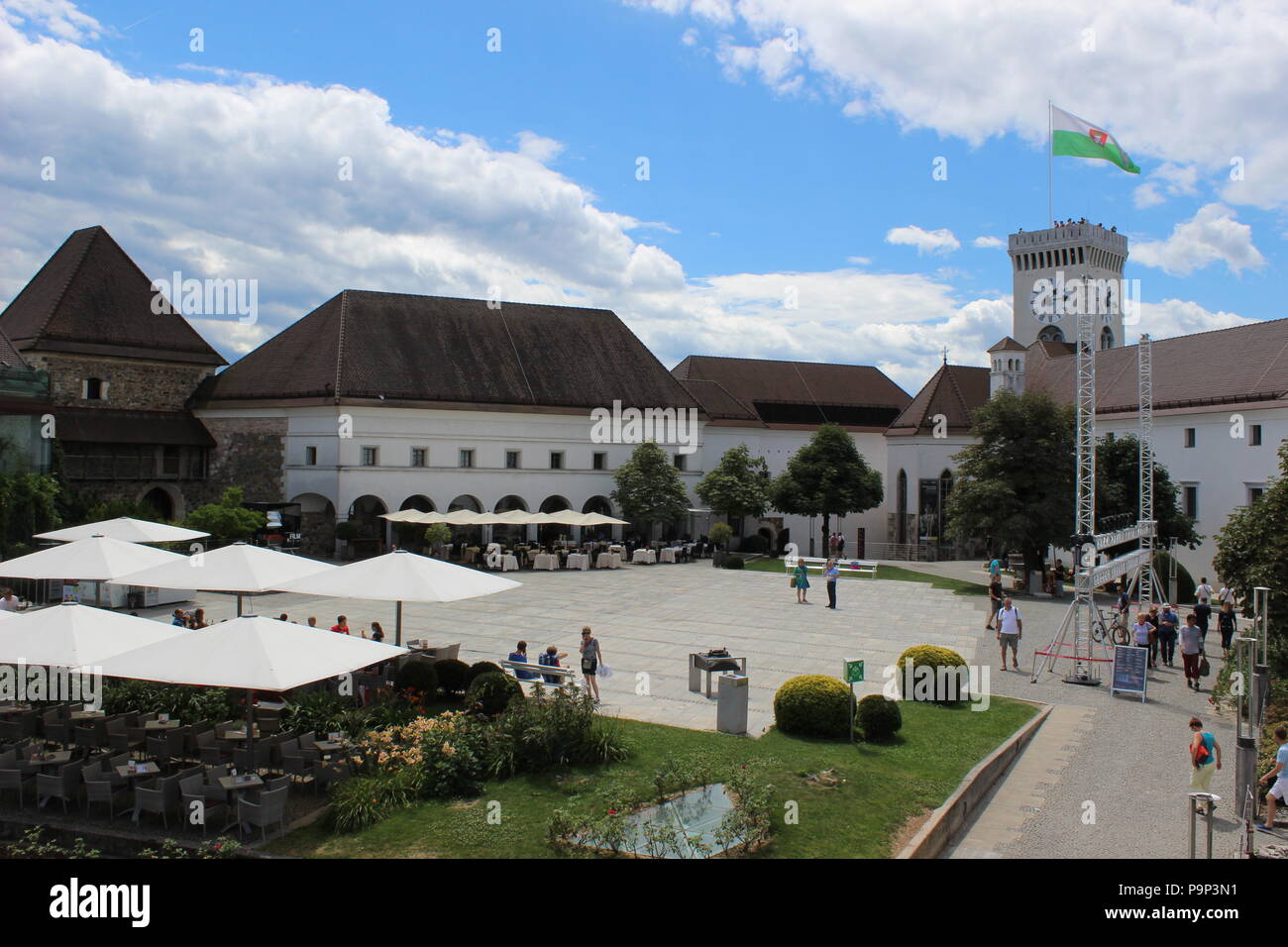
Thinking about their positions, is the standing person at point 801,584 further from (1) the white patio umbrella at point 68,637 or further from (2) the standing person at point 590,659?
(1) the white patio umbrella at point 68,637

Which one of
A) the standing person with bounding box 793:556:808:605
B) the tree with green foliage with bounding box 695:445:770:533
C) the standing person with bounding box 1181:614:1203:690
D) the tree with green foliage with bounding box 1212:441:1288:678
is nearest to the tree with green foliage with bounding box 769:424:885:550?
the tree with green foliage with bounding box 695:445:770:533

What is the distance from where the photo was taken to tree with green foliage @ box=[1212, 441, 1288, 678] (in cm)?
1859

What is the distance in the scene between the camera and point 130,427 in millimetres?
44469

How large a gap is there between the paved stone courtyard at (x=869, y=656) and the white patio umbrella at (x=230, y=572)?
4.31m

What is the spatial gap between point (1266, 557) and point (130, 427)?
44163 millimetres

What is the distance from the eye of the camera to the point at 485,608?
28.5 meters

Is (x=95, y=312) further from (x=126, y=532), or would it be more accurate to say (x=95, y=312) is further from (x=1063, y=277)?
(x=1063, y=277)

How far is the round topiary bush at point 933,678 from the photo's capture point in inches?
701

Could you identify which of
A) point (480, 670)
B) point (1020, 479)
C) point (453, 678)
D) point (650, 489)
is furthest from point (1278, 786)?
point (650, 489)

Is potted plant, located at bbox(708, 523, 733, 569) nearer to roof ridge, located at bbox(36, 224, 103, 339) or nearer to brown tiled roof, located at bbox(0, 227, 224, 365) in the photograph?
brown tiled roof, located at bbox(0, 227, 224, 365)

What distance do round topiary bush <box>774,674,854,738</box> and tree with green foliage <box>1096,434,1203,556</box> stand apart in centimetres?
2887
